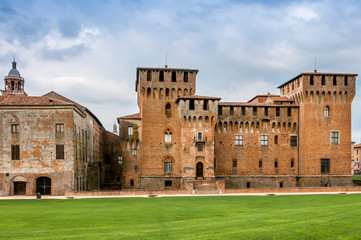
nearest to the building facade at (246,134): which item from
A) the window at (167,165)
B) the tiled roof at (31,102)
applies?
the window at (167,165)

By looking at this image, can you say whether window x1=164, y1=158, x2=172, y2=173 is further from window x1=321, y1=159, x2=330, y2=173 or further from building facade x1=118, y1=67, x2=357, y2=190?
window x1=321, y1=159, x2=330, y2=173

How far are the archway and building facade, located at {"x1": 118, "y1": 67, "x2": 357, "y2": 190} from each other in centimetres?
1144

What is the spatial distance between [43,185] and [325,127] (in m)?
36.3

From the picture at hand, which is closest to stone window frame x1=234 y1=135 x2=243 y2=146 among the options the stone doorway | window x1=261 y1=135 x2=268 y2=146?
window x1=261 y1=135 x2=268 y2=146

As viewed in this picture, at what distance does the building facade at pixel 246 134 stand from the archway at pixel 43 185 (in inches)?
450

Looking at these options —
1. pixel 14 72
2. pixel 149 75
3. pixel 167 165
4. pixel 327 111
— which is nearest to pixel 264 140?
pixel 327 111

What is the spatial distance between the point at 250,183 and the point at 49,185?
25.9 metres

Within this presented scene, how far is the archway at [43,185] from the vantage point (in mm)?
40125

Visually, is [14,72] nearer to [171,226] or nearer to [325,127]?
[325,127]

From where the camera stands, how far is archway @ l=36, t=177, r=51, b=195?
40.1 meters

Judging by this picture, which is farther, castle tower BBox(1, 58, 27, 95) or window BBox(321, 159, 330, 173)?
castle tower BBox(1, 58, 27, 95)

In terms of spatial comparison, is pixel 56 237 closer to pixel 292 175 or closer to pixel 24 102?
pixel 24 102

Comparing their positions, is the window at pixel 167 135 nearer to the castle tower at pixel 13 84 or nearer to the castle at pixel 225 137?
the castle at pixel 225 137

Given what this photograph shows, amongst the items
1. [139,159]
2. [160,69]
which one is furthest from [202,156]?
[160,69]
